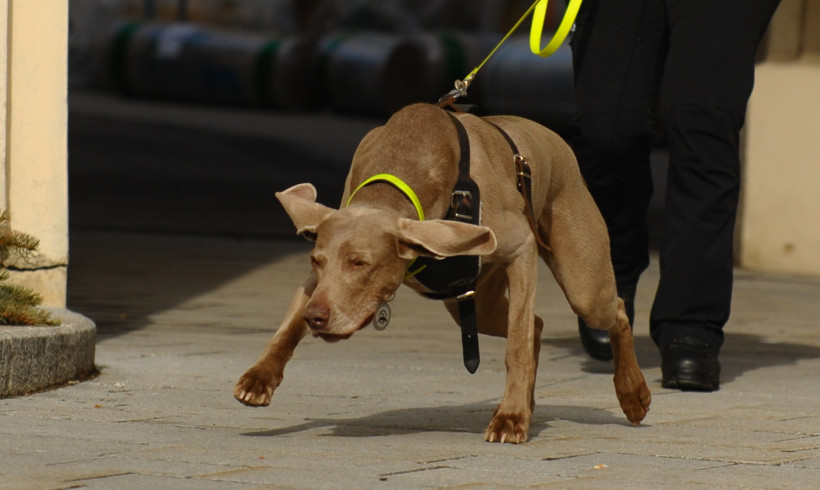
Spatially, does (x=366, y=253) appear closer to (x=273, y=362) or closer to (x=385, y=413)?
(x=273, y=362)

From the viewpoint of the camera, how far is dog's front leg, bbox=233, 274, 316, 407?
401 centimetres

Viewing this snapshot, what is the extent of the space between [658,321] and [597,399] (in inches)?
18.5

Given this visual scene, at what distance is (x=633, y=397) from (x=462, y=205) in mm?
808

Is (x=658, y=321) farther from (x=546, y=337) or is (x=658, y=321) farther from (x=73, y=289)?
(x=73, y=289)

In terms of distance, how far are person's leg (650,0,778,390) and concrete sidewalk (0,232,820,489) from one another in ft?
0.89

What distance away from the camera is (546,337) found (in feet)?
21.0

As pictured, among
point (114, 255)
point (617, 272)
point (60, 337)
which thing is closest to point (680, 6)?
point (617, 272)

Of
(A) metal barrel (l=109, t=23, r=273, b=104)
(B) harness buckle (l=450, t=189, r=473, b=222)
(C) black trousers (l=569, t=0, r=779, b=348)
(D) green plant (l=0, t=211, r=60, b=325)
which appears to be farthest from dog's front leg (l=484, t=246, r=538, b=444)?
(A) metal barrel (l=109, t=23, r=273, b=104)

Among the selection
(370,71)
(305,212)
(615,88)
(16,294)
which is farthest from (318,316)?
(370,71)

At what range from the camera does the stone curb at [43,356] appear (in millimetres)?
4668

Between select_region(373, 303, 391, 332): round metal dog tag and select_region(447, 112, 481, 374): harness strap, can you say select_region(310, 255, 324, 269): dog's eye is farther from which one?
select_region(447, 112, 481, 374): harness strap

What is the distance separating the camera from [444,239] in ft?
12.5

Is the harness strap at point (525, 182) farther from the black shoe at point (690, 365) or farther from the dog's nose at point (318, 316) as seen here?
the black shoe at point (690, 365)

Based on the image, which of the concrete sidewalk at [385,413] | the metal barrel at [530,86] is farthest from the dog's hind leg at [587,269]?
the metal barrel at [530,86]
